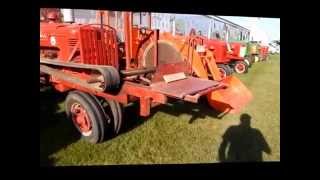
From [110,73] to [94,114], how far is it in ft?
1.44

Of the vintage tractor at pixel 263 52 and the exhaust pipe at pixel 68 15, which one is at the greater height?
the exhaust pipe at pixel 68 15

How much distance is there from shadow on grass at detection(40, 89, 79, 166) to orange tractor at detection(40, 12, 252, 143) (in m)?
0.09

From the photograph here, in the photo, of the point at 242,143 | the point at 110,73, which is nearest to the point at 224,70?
the point at 242,143

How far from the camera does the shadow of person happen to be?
3961mm

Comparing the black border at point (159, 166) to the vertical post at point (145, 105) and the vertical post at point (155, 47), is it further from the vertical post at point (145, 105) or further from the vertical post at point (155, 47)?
the vertical post at point (145, 105)

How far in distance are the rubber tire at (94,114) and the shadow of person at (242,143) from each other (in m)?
1.23

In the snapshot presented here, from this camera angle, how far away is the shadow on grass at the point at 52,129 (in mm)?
3617

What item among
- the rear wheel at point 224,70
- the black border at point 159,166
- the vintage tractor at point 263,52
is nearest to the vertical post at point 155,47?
the black border at point 159,166

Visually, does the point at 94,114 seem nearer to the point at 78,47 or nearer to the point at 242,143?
the point at 78,47

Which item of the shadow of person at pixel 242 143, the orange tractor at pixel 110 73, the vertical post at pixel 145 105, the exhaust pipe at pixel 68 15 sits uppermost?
the exhaust pipe at pixel 68 15

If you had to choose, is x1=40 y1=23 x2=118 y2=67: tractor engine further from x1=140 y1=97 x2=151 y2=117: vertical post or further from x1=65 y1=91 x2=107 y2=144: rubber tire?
x1=140 y1=97 x2=151 y2=117: vertical post

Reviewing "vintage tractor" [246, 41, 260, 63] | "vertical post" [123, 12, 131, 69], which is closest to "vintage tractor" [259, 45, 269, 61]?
"vintage tractor" [246, 41, 260, 63]

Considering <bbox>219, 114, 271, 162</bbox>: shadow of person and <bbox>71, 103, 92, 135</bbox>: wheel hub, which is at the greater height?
<bbox>71, 103, 92, 135</bbox>: wheel hub

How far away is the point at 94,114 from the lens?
3.61m
